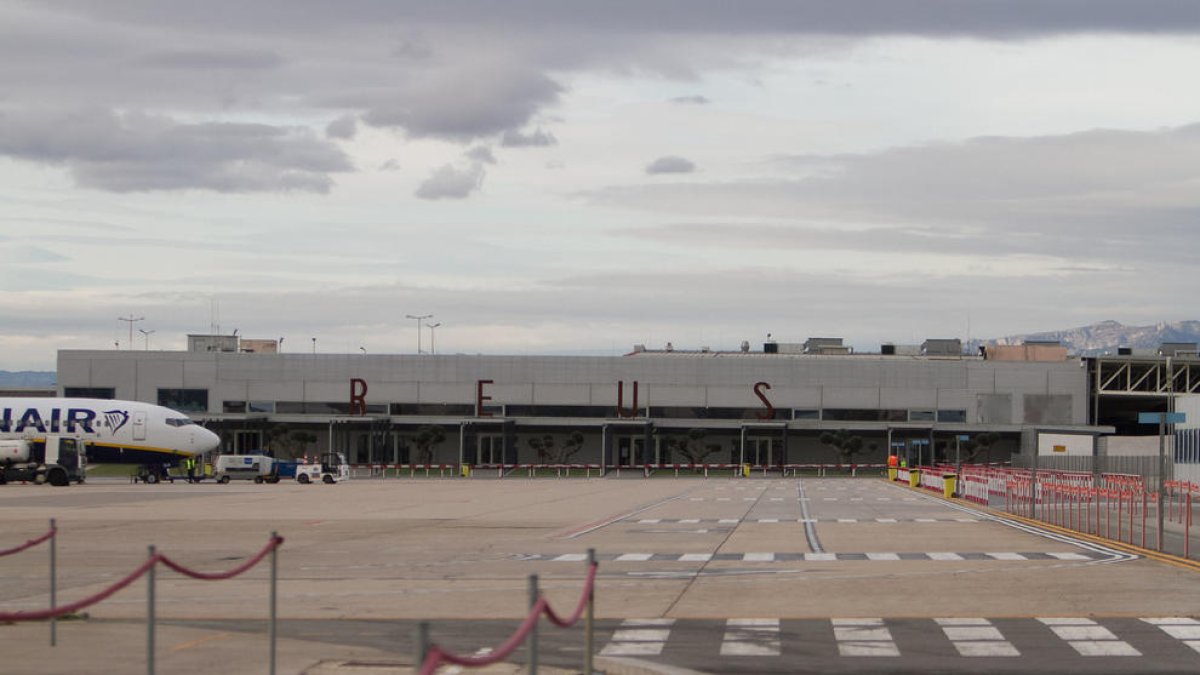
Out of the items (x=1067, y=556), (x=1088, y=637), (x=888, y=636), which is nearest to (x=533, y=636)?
(x=888, y=636)

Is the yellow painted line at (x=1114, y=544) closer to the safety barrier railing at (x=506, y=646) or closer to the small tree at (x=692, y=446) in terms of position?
the safety barrier railing at (x=506, y=646)

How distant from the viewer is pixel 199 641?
16609 millimetres

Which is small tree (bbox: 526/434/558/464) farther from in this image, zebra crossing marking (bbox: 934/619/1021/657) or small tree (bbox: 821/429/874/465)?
zebra crossing marking (bbox: 934/619/1021/657)

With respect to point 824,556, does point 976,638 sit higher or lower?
higher

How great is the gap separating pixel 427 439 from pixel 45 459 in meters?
49.8

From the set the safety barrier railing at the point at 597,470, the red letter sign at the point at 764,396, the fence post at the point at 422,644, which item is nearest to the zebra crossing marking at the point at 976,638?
the fence post at the point at 422,644

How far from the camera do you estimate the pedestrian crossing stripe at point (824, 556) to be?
1121 inches

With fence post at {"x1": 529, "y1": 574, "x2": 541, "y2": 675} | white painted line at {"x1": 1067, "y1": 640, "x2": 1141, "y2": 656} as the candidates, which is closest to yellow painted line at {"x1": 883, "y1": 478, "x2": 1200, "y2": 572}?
white painted line at {"x1": 1067, "y1": 640, "x2": 1141, "y2": 656}

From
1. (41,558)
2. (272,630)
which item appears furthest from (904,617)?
(41,558)

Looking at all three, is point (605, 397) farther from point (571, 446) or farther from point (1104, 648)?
point (1104, 648)

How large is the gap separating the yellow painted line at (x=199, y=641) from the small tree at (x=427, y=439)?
10829cm

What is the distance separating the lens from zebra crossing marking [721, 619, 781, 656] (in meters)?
16.6

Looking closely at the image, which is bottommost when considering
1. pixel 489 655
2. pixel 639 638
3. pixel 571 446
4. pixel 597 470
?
pixel 597 470

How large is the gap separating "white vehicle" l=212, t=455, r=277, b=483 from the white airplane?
7781 mm
